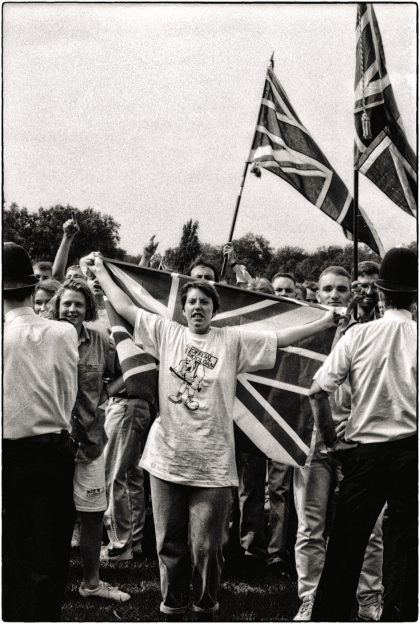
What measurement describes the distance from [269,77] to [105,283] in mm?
4088

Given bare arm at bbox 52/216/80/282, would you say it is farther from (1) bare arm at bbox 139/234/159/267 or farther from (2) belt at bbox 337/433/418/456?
(2) belt at bbox 337/433/418/456

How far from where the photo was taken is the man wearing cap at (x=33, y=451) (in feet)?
12.1

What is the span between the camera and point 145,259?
671 cm

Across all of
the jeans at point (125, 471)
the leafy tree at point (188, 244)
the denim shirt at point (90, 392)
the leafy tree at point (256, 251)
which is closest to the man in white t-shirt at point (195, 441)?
the denim shirt at point (90, 392)

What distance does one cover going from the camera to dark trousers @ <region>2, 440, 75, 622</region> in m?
3.66

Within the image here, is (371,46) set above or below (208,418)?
above

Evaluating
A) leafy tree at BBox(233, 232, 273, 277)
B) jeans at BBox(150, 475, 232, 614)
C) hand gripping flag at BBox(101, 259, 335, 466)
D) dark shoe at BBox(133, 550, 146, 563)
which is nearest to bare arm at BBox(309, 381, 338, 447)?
hand gripping flag at BBox(101, 259, 335, 466)

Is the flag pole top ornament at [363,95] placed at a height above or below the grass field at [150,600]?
above

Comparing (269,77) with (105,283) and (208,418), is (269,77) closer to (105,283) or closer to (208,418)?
(105,283)

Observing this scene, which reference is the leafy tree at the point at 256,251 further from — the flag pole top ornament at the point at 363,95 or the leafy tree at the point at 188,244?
the flag pole top ornament at the point at 363,95

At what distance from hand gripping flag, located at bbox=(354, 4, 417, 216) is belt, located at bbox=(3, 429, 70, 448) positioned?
3.75 m

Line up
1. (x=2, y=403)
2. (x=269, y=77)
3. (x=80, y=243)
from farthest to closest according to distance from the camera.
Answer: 1. (x=80, y=243)
2. (x=269, y=77)
3. (x=2, y=403)

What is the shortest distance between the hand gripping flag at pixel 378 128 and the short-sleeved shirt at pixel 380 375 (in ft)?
8.62

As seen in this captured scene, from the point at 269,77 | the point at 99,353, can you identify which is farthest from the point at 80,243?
the point at 99,353
